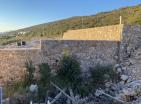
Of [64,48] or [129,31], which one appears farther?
[129,31]

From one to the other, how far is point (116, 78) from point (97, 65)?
1.07 m

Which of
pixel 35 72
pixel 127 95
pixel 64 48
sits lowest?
pixel 127 95

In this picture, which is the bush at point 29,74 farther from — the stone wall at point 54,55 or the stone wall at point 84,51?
the stone wall at point 84,51

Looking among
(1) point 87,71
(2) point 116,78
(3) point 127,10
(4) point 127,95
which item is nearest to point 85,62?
(1) point 87,71

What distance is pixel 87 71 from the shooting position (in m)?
15.7

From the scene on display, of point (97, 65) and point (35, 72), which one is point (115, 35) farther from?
point (35, 72)

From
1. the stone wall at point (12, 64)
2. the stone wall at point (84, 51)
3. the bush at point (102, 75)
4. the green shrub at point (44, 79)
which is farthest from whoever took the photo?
the bush at point (102, 75)

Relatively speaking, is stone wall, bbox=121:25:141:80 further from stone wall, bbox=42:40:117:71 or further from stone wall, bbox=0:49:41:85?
stone wall, bbox=0:49:41:85

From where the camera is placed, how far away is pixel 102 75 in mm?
15305

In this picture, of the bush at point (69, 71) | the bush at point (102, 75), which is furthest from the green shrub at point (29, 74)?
the bush at point (102, 75)

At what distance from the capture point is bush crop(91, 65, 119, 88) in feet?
50.1

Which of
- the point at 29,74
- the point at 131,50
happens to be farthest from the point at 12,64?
the point at 131,50

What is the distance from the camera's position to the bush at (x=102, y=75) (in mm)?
15281

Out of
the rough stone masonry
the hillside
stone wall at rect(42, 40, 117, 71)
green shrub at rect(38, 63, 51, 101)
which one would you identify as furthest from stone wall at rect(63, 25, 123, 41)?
the hillside
